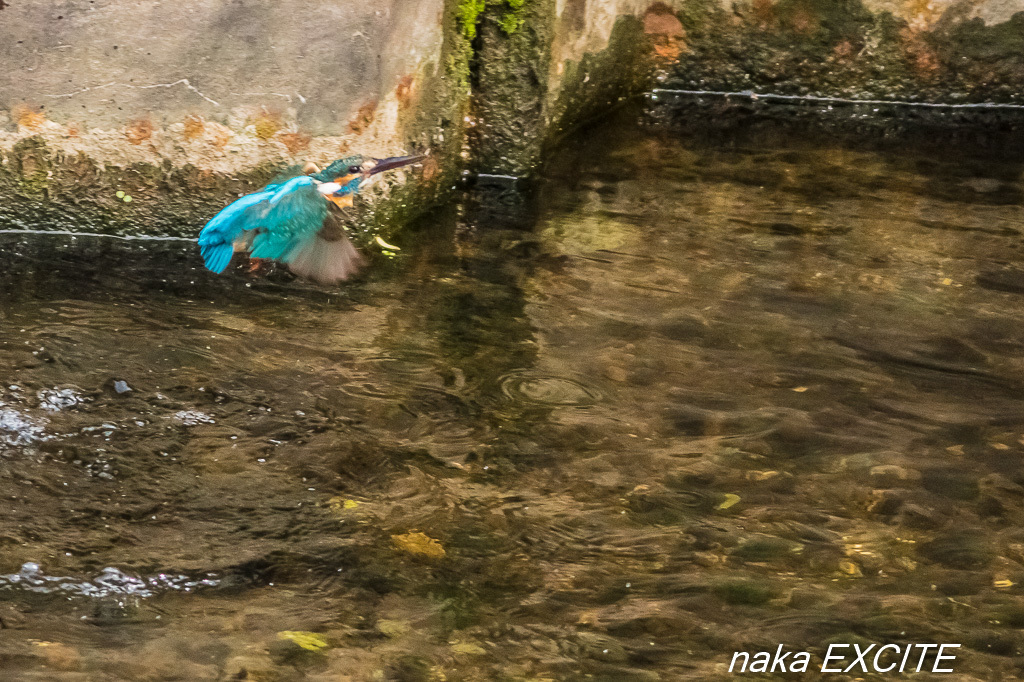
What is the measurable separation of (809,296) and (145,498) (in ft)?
7.65

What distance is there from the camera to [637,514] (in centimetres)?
282

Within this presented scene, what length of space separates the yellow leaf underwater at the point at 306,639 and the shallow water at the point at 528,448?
11mm

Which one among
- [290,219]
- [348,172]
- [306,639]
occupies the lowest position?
[306,639]

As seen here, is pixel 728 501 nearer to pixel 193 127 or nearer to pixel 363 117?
pixel 363 117

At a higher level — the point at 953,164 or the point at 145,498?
the point at 953,164

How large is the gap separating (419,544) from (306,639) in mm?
415

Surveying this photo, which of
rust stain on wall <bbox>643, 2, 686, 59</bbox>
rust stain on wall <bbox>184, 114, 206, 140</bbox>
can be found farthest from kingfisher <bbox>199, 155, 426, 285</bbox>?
rust stain on wall <bbox>643, 2, 686, 59</bbox>

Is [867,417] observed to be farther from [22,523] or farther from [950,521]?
[22,523]

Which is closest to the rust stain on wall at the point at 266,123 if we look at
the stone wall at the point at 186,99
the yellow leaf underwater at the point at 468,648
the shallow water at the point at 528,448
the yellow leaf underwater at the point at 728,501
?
the stone wall at the point at 186,99

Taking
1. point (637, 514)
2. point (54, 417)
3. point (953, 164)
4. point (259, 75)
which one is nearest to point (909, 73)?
point (953, 164)

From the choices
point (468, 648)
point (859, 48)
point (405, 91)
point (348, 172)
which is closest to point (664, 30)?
point (859, 48)

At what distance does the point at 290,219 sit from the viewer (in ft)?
10.0

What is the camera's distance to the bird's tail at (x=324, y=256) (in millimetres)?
3104

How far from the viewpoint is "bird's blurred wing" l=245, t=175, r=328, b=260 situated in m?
3.01
